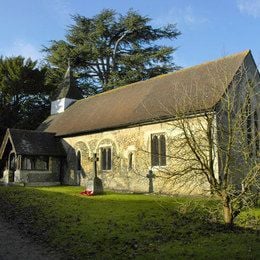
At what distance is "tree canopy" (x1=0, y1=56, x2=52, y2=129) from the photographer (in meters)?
38.3

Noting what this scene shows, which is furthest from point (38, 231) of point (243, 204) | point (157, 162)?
point (157, 162)

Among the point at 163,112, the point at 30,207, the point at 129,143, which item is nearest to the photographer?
the point at 30,207

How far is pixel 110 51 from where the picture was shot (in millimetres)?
42438

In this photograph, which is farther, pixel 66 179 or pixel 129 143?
pixel 66 179

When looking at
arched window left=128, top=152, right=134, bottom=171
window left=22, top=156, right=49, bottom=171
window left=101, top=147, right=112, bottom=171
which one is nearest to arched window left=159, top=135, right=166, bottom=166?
arched window left=128, top=152, right=134, bottom=171

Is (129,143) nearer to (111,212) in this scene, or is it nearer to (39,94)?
(111,212)

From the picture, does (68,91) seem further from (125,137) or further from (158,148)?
(158,148)

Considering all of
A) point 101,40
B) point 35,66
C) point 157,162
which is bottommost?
point 157,162

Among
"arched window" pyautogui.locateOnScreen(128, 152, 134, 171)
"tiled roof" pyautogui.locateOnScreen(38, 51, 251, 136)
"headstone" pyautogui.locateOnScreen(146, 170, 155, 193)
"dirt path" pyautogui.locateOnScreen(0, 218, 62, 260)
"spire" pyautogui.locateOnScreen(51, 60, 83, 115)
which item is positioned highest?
"spire" pyautogui.locateOnScreen(51, 60, 83, 115)

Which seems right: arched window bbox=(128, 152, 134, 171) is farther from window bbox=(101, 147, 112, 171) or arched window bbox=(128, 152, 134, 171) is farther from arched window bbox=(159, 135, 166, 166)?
arched window bbox=(159, 135, 166, 166)

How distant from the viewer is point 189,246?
8.61m

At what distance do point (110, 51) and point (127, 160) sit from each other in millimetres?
22743

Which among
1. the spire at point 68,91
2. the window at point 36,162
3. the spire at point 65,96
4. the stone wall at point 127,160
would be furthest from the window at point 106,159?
the spire at point 68,91

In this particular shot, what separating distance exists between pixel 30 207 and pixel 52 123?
1904 cm
